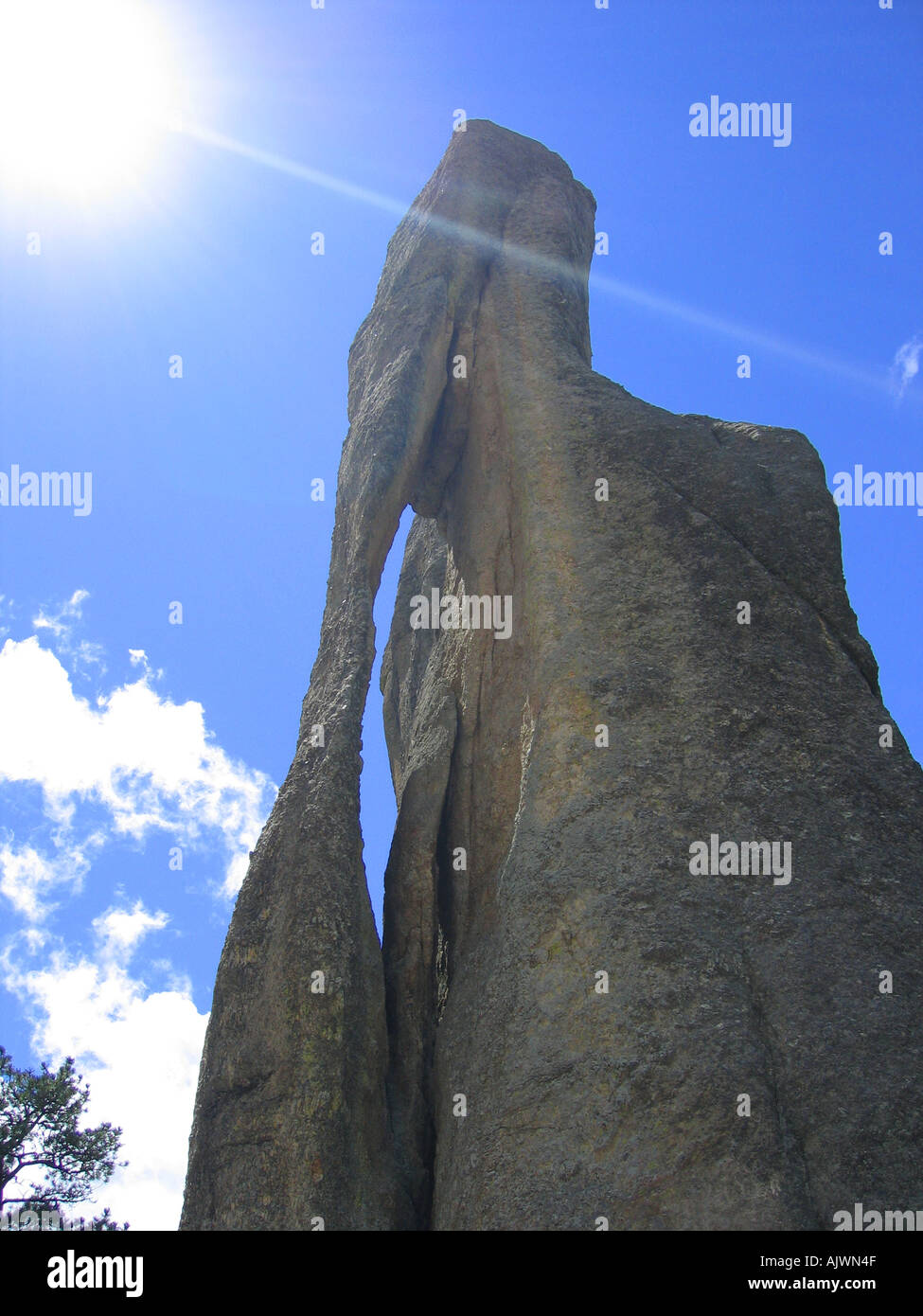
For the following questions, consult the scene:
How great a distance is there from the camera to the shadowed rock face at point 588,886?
7621 millimetres

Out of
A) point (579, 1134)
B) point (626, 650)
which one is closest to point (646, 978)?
point (579, 1134)

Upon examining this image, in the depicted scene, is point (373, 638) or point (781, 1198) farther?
point (373, 638)

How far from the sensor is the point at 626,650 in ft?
32.1

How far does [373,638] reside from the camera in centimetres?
1119

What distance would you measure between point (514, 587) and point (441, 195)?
5236 millimetres

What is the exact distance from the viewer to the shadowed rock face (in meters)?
7.62

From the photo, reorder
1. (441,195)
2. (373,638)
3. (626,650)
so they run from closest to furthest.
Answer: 1. (626,650)
2. (373,638)
3. (441,195)

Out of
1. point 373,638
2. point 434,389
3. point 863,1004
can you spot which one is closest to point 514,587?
point 373,638

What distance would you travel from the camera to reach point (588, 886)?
28.5 feet
